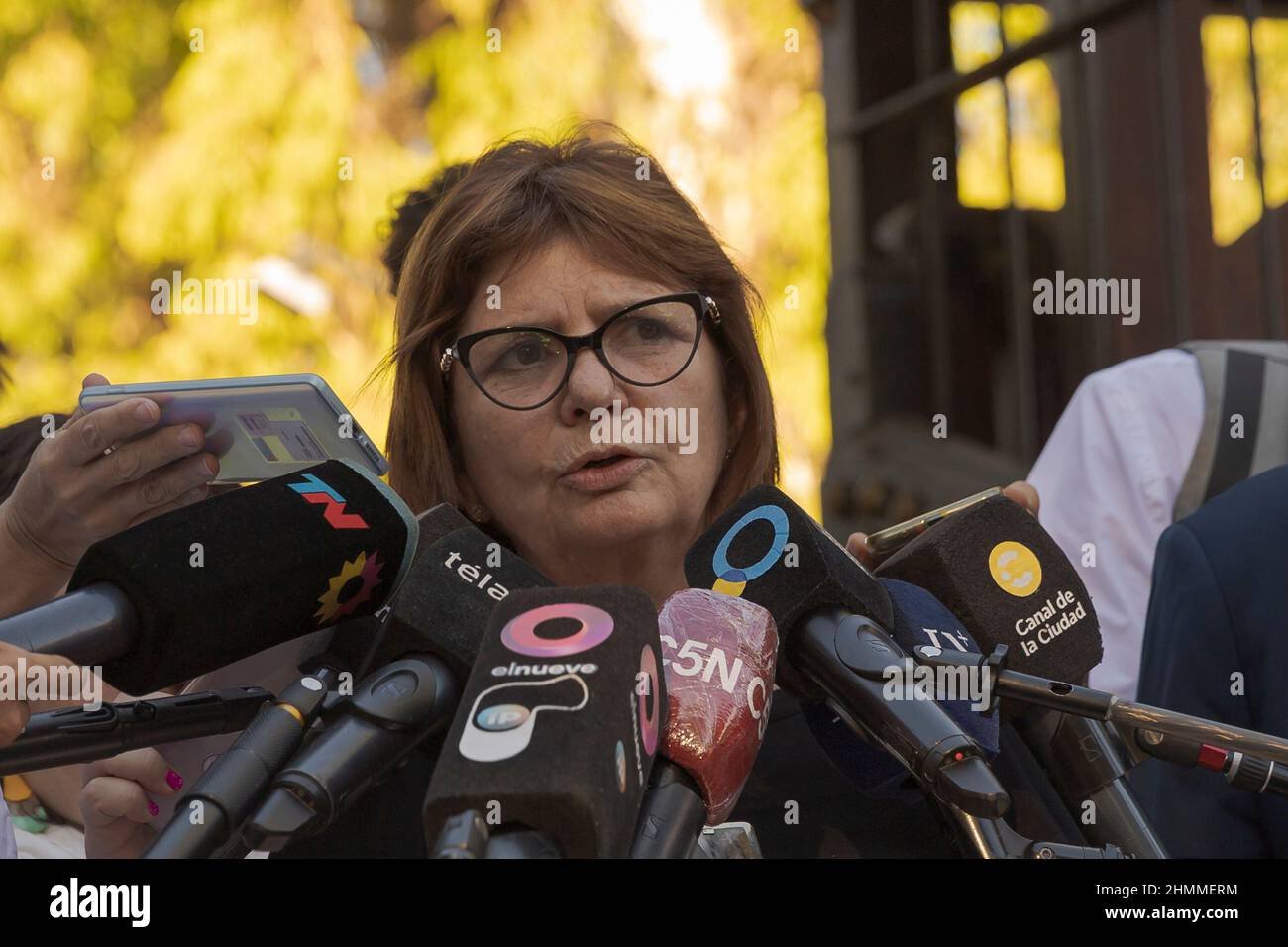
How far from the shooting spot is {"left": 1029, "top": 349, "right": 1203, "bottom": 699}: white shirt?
2426 millimetres

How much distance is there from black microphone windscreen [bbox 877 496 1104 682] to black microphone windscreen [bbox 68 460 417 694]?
1.59 feet

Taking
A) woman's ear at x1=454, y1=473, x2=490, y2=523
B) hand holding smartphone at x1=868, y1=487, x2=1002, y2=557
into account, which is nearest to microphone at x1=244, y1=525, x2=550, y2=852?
hand holding smartphone at x1=868, y1=487, x2=1002, y2=557

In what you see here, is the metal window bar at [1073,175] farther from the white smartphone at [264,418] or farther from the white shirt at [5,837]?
the white shirt at [5,837]

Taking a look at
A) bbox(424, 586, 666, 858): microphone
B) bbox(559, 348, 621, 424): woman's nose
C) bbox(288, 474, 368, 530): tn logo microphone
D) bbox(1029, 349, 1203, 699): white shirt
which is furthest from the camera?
bbox(1029, 349, 1203, 699): white shirt

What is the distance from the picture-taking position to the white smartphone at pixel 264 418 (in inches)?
56.2

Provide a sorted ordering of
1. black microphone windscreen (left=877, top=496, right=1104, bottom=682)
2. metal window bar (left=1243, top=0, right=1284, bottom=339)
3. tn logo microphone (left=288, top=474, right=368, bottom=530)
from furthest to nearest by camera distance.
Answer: metal window bar (left=1243, top=0, right=1284, bottom=339) < black microphone windscreen (left=877, top=496, right=1104, bottom=682) < tn logo microphone (left=288, top=474, right=368, bottom=530)

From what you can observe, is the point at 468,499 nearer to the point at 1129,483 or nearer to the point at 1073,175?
the point at 1129,483

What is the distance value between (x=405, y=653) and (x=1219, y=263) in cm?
289

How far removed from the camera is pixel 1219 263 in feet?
11.9


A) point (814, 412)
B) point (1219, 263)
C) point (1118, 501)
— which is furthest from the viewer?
point (814, 412)

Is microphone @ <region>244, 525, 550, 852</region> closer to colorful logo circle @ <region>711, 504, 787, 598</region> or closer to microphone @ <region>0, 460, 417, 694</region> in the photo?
microphone @ <region>0, 460, 417, 694</region>

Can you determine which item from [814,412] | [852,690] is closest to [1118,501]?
[852,690]

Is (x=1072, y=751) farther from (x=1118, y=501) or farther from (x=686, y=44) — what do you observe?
(x=686, y=44)

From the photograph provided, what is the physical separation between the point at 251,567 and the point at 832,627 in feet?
1.53
